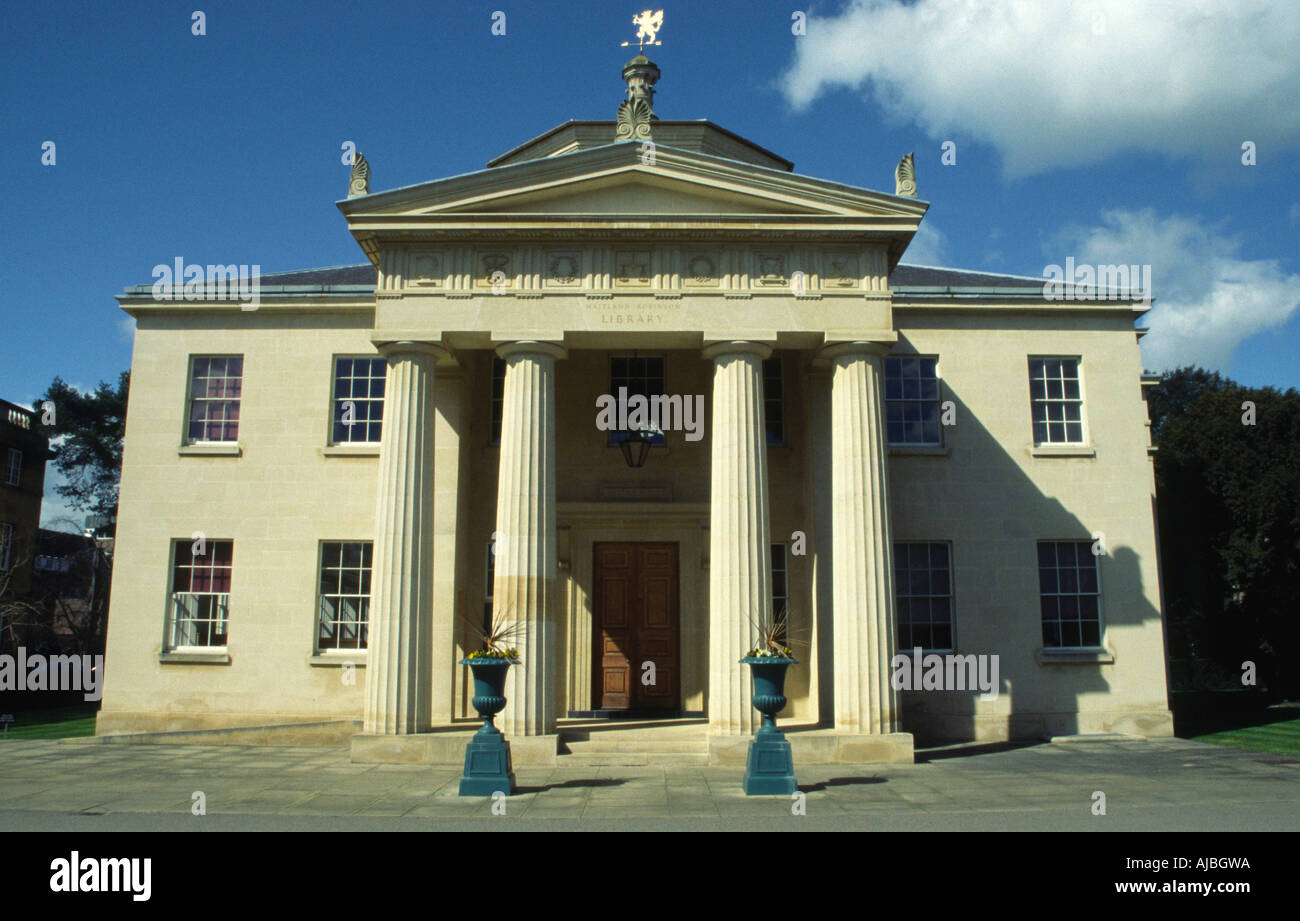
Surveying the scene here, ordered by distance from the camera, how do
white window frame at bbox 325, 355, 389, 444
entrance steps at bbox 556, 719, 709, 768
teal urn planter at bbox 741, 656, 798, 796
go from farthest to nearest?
1. white window frame at bbox 325, 355, 389, 444
2. entrance steps at bbox 556, 719, 709, 768
3. teal urn planter at bbox 741, 656, 798, 796

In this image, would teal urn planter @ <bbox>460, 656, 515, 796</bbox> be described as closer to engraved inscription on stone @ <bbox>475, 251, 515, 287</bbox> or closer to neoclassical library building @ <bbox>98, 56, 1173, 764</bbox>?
neoclassical library building @ <bbox>98, 56, 1173, 764</bbox>

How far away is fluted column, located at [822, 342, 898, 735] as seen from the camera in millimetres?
15641

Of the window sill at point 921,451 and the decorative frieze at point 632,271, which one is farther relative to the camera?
the window sill at point 921,451

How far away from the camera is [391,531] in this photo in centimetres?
1598

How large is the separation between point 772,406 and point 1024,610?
22.9ft

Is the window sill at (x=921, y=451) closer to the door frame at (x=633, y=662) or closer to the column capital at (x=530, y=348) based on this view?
the door frame at (x=633, y=662)

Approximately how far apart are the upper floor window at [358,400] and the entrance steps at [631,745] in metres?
7.94

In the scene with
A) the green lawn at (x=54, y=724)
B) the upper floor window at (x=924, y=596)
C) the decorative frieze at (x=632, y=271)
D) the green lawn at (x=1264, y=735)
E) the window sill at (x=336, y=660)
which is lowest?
the green lawn at (x=54, y=724)

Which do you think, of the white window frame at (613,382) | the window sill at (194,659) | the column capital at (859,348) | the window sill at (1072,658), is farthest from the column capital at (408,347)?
the window sill at (1072,658)

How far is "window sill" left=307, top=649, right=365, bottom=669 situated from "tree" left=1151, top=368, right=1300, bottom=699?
2575 cm

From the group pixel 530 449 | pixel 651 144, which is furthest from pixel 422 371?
pixel 651 144

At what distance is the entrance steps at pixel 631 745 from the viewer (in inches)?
599

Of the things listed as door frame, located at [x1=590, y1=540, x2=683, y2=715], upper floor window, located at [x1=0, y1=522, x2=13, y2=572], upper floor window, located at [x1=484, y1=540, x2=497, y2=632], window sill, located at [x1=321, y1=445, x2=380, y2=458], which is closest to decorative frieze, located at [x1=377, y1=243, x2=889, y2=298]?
window sill, located at [x1=321, y1=445, x2=380, y2=458]

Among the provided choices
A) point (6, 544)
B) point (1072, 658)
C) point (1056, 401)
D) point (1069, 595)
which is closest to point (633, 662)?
point (1072, 658)
